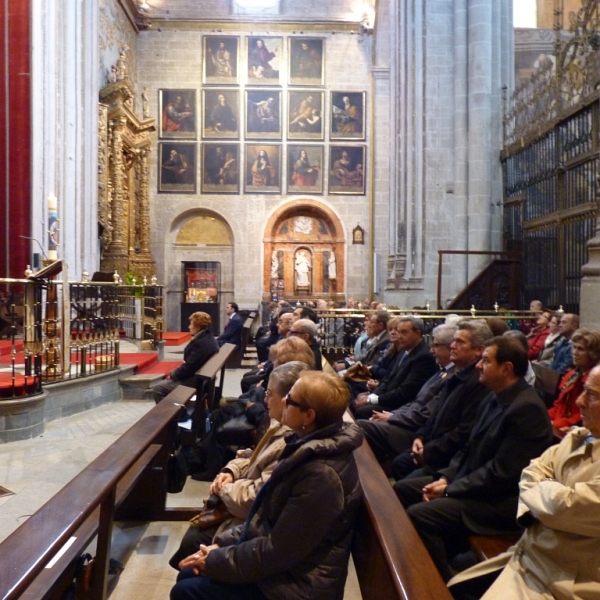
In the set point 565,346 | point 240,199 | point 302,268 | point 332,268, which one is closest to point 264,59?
point 240,199

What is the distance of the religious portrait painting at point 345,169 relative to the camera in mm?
21828

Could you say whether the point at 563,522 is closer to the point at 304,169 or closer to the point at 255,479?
the point at 255,479

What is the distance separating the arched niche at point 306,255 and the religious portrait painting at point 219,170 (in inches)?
71.5

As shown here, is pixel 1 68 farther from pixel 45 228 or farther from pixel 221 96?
pixel 221 96

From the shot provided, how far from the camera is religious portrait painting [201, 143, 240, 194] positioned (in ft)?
71.1

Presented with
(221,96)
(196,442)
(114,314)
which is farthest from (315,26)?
(196,442)

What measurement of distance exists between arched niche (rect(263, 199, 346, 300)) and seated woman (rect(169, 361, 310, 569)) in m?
18.3

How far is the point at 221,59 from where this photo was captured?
21797 mm

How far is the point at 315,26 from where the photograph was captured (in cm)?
2180

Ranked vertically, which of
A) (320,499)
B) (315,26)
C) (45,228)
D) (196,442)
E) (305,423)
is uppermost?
(315,26)

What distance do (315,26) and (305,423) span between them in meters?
21.7

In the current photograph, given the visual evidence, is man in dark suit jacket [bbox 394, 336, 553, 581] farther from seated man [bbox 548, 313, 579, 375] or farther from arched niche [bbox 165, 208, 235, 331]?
arched niche [bbox 165, 208, 235, 331]

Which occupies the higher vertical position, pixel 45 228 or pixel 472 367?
pixel 45 228

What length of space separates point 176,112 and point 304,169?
15.3ft
